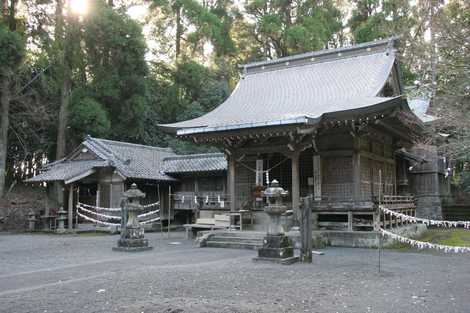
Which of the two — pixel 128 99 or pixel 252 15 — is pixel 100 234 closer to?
pixel 128 99

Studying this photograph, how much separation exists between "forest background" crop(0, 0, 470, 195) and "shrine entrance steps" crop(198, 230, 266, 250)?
5810mm

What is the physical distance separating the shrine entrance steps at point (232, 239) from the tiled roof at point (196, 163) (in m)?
7.50

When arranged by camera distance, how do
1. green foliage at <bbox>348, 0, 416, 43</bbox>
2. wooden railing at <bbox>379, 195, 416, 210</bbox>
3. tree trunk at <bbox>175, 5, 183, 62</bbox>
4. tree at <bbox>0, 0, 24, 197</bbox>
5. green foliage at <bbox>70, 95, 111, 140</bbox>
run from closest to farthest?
wooden railing at <bbox>379, 195, 416, 210</bbox> → tree at <bbox>0, 0, 24, 197</bbox> → green foliage at <bbox>70, 95, 111, 140</bbox> → green foliage at <bbox>348, 0, 416, 43</bbox> → tree trunk at <bbox>175, 5, 183, 62</bbox>

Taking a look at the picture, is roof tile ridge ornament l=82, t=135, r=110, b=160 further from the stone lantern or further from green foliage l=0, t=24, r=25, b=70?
green foliage l=0, t=24, r=25, b=70

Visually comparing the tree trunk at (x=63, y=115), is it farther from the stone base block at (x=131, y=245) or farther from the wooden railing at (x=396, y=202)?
the wooden railing at (x=396, y=202)

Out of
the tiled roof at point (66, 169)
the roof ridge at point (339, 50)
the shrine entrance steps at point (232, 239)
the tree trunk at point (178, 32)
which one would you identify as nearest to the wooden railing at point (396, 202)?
the shrine entrance steps at point (232, 239)

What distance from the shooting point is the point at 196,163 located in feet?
74.6

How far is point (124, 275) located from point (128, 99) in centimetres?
1964

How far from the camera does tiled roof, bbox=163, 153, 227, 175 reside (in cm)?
2188

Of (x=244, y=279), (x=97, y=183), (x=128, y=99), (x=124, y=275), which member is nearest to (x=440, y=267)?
(x=244, y=279)

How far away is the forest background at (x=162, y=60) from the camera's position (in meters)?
9.20

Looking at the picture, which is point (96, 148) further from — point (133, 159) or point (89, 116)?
point (89, 116)

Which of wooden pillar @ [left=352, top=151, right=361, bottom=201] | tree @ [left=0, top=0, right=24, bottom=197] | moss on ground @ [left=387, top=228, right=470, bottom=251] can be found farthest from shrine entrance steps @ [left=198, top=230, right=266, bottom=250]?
tree @ [left=0, top=0, right=24, bottom=197]

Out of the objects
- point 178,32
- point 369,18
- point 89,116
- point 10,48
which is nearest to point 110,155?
point 89,116
